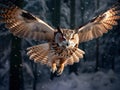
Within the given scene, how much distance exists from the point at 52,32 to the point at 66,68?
6047 millimetres

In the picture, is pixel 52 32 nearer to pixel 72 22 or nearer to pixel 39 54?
pixel 39 54

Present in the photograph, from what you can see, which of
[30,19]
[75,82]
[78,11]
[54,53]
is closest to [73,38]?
[54,53]

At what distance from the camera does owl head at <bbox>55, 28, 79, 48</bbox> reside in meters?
3.96

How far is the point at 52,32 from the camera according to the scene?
4.48 metres

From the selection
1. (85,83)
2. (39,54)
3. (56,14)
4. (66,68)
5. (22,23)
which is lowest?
(85,83)

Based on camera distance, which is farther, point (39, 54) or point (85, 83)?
point (85, 83)

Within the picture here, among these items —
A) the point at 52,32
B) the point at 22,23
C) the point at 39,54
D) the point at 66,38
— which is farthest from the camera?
the point at 39,54

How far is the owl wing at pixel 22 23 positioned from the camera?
14.5ft

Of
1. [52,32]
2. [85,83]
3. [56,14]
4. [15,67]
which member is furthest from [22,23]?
[56,14]

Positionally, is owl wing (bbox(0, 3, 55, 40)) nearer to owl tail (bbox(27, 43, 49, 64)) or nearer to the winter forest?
owl tail (bbox(27, 43, 49, 64))

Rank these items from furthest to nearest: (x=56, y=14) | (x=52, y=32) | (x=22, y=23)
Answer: (x=56, y=14) → (x=22, y=23) → (x=52, y=32)

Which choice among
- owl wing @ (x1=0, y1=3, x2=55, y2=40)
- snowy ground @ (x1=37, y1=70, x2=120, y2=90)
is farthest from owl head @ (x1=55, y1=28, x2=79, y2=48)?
snowy ground @ (x1=37, y1=70, x2=120, y2=90)

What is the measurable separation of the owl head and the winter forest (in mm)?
4681

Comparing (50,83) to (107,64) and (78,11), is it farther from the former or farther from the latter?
(78,11)
